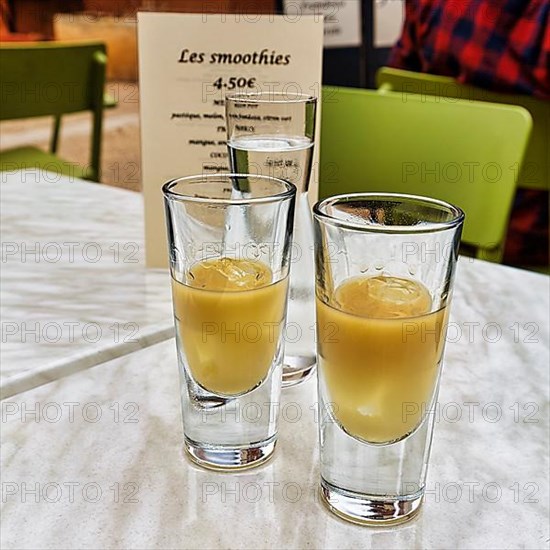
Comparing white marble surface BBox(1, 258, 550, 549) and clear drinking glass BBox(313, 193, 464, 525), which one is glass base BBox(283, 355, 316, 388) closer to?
white marble surface BBox(1, 258, 550, 549)

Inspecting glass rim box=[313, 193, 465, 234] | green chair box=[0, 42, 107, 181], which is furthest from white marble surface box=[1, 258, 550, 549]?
green chair box=[0, 42, 107, 181]

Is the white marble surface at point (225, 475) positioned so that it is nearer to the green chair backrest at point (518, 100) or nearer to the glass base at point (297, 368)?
the glass base at point (297, 368)

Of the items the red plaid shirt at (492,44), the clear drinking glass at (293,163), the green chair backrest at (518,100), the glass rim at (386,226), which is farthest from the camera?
the red plaid shirt at (492,44)

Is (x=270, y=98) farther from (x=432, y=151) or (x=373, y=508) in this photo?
(x=432, y=151)

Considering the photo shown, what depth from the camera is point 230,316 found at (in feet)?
1.74

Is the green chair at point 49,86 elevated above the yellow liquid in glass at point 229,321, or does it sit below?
below

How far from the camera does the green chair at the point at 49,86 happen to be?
219cm

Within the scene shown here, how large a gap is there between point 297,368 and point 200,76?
0.38 m

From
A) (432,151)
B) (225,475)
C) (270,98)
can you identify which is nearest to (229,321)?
(225,475)

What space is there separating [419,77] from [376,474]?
1.42 meters

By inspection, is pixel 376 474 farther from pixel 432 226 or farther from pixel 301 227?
pixel 301 227

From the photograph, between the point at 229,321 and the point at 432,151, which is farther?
the point at 432,151

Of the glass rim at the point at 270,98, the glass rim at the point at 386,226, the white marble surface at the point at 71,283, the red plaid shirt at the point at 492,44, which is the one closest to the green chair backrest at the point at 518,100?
the red plaid shirt at the point at 492,44

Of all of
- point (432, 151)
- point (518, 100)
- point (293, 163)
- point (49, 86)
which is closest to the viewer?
point (293, 163)
